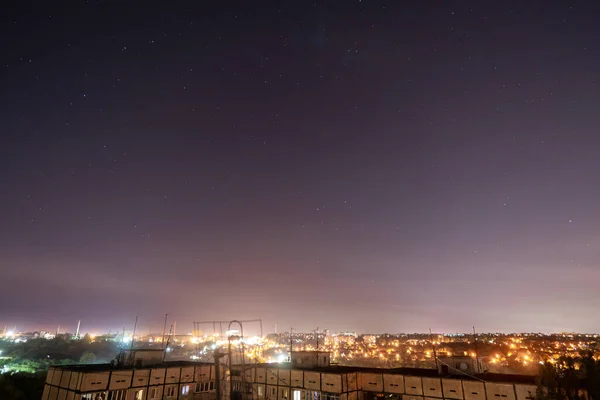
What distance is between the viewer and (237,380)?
4478cm

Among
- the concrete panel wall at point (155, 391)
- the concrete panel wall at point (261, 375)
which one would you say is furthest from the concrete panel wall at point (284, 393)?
the concrete panel wall at point (155, 391)

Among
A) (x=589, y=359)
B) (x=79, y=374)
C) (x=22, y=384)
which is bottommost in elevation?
(x=22, y=384)

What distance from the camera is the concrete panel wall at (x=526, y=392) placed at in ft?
103

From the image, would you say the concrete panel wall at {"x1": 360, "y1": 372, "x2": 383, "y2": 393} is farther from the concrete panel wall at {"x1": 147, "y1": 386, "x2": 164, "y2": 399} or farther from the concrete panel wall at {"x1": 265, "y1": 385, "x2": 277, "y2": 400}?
the concrete panel wall at {"x1": 147, "y1": 386, "x2": 164, "y2": 399}

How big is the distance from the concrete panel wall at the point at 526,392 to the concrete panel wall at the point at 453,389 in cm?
513

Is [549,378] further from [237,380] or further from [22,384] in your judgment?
[22,384]

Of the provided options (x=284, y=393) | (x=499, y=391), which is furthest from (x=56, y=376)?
(x=499, y=391)

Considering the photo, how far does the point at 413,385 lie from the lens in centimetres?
3838

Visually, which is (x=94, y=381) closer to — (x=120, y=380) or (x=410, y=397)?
(x=120, y=380)

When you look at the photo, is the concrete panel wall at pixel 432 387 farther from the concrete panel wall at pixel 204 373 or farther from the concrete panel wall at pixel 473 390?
the concrete panel wall at pixel 204 373

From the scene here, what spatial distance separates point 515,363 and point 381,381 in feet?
257

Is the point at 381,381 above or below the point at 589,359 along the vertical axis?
below

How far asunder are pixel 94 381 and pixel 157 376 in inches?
290

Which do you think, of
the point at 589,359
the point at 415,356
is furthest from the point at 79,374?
the point at 415,356
